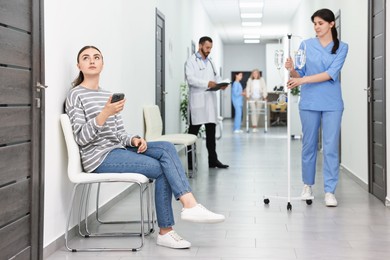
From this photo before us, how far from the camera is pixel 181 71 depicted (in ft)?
31.3

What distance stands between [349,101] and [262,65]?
17457 mm

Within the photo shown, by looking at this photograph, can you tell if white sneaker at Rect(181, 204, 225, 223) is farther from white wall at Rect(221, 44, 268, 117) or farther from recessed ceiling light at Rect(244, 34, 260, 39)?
white wall at Rect(221, 44, 268, 117)

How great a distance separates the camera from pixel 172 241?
3.49m

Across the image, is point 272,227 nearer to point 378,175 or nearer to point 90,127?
point 90,127

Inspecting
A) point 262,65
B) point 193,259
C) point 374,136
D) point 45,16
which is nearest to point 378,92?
point 374,136

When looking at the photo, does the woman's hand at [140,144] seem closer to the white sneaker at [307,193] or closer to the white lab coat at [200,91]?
the white sneaker at [307,193]

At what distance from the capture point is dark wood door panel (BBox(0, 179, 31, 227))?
106 inches

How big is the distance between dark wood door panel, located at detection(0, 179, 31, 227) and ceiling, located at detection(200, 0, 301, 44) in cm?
1071

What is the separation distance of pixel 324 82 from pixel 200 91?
8.18 ft

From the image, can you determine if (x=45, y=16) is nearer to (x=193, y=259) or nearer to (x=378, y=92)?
(x=193, y=259)

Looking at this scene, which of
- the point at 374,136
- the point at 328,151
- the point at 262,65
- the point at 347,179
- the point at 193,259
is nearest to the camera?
the point at 193,259

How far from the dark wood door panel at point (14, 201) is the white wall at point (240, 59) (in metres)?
21.1

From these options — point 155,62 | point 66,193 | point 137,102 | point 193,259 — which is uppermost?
point 155,62

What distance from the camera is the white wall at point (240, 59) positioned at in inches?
947
